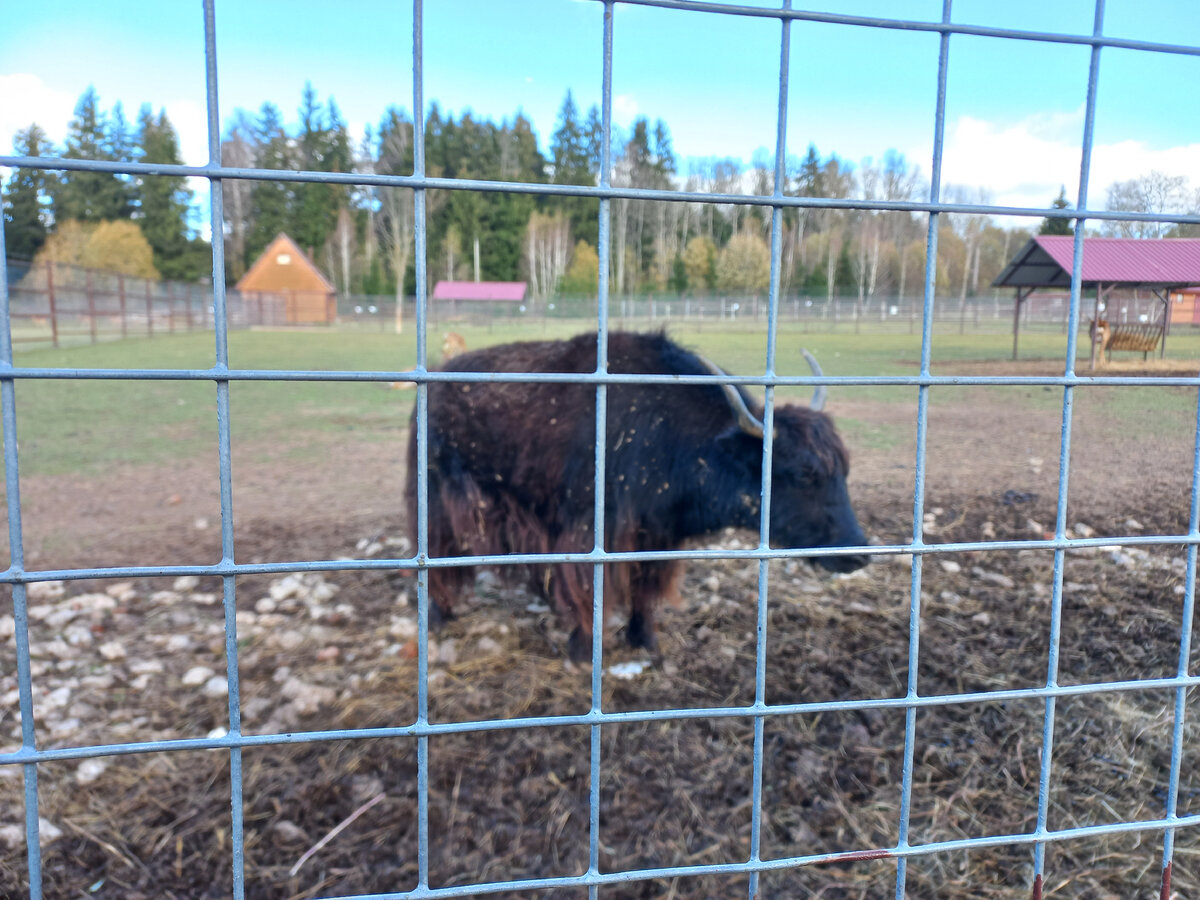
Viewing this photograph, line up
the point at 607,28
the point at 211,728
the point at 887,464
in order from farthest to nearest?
the point at 887,464
the point at 211,728
the point at 607,28

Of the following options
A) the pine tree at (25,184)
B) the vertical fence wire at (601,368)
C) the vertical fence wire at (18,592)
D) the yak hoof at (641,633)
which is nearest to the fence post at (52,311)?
the pine tree at (25,184)

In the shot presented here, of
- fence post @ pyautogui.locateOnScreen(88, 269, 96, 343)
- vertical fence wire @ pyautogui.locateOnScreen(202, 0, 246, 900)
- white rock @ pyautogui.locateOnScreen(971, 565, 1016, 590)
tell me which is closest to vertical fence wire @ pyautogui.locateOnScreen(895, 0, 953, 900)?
vertical fence wire @ pyautogui.locateOnScreen(202, 0, 246, 900)

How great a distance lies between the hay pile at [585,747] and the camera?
7.07 ft

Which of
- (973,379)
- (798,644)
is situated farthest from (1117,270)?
(798,644)

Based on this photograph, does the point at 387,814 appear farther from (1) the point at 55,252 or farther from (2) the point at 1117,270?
(1) the point at 55,252

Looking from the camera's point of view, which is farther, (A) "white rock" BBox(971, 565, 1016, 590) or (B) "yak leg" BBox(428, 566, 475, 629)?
(A) "white rock" BBox(971, 565, 1016, 590)

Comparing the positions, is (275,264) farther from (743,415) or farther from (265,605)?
Result: (743,415)

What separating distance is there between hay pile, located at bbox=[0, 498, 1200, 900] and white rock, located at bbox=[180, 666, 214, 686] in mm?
11

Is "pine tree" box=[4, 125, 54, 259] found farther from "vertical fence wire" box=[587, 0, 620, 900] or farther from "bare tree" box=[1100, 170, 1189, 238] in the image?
"bare tree" box=[1100, 170, 1189, 238]

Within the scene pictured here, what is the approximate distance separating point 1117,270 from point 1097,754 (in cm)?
161

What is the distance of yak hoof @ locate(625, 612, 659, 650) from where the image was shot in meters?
3.59

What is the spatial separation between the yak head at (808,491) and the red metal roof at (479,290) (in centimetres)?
298

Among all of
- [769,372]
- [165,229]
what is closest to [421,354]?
[769,372]

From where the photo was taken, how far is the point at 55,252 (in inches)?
594
